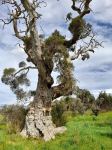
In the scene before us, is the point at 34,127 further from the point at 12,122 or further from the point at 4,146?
the point at 4,146

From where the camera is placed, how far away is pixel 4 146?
63.0 feet

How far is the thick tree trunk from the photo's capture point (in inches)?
1093

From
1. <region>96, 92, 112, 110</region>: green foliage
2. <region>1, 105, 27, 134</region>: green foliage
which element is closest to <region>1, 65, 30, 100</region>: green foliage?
<region>1, 105, 27, 134</region>: green foliage

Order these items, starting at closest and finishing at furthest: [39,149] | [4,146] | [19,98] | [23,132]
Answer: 1. [4,146]
2. [39,149]
3. [23,132]
4. [19,98]

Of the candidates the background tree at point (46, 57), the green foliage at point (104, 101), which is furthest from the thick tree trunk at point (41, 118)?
the green foliage at point (104, 101)

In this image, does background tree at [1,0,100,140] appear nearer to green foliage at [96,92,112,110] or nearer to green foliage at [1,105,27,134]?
green foliage at [1,105,27,134]

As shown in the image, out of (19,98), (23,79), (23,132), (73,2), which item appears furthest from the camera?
(19,98)

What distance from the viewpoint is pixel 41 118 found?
28438mm

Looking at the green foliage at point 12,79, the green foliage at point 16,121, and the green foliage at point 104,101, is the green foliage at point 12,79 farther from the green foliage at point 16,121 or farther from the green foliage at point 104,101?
the green foliage at point 104,101

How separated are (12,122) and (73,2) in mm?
9376

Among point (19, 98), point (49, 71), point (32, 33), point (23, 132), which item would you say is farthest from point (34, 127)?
point (19, 98)

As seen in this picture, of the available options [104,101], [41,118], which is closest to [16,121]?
[41,118]

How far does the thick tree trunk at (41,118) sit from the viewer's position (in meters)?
27.8

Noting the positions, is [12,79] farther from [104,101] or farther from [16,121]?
[104,101]
